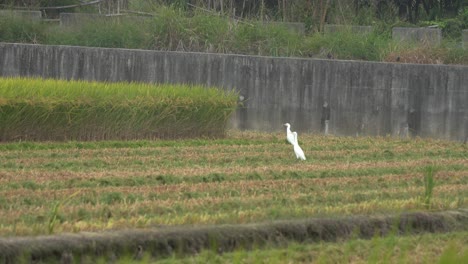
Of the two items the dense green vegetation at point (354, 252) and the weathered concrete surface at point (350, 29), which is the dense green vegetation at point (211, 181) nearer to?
the dense green vegetation at point (354, 252)

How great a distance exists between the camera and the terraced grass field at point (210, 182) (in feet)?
32.6

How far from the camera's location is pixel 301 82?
21.1m

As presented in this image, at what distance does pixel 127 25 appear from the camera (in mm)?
25359

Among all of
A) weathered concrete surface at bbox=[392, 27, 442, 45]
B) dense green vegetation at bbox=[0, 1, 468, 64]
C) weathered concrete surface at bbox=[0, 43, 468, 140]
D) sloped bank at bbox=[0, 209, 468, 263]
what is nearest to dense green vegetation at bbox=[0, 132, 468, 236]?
sloped bank at bbox=[0, 209, 468, 263]

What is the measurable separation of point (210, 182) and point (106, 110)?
19.0 feet

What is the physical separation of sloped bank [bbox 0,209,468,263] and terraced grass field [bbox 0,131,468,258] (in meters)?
0.31

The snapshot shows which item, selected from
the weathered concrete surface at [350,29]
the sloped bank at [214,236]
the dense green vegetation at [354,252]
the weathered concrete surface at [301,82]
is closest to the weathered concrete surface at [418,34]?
the weathered concrete surface at [350,29]

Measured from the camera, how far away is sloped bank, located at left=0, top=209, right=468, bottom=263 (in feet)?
27.0

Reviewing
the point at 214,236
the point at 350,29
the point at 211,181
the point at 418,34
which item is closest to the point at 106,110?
the point at 211,181

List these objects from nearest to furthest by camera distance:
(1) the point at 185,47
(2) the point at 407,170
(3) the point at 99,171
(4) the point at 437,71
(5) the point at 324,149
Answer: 1. (3) the point at 99,171
2. (2) the point at 407,170
3. (5) the point at 324,149
4. (4) the point at 437,71
5. (1) the point at 185,47

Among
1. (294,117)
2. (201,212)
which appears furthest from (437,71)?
(201,212)

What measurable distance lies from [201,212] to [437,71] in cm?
1138

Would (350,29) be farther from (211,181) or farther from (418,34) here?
(211,181)

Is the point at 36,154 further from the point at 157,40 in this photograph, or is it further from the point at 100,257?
the point at 157,40
